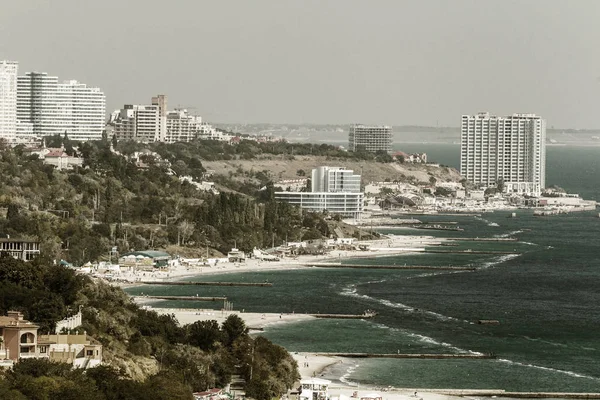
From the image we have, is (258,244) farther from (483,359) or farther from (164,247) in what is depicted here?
(483,359)

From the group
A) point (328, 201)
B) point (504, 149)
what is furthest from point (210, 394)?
point (504, 149)

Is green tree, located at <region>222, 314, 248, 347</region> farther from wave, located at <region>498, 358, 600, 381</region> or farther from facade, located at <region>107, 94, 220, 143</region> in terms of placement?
facade, located at <region>107, 94, 220, 143</region>

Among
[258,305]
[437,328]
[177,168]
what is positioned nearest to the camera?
[437,328]

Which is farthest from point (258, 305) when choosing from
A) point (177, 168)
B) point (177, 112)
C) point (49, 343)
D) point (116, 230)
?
point (177, 112)

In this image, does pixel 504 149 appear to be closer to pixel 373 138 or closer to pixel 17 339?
pixel 373 138

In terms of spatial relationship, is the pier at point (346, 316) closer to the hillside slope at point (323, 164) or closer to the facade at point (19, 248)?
the facade at point (19, 248)

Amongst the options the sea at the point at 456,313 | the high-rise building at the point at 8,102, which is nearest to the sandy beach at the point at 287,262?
the sea at the point at 456,313
